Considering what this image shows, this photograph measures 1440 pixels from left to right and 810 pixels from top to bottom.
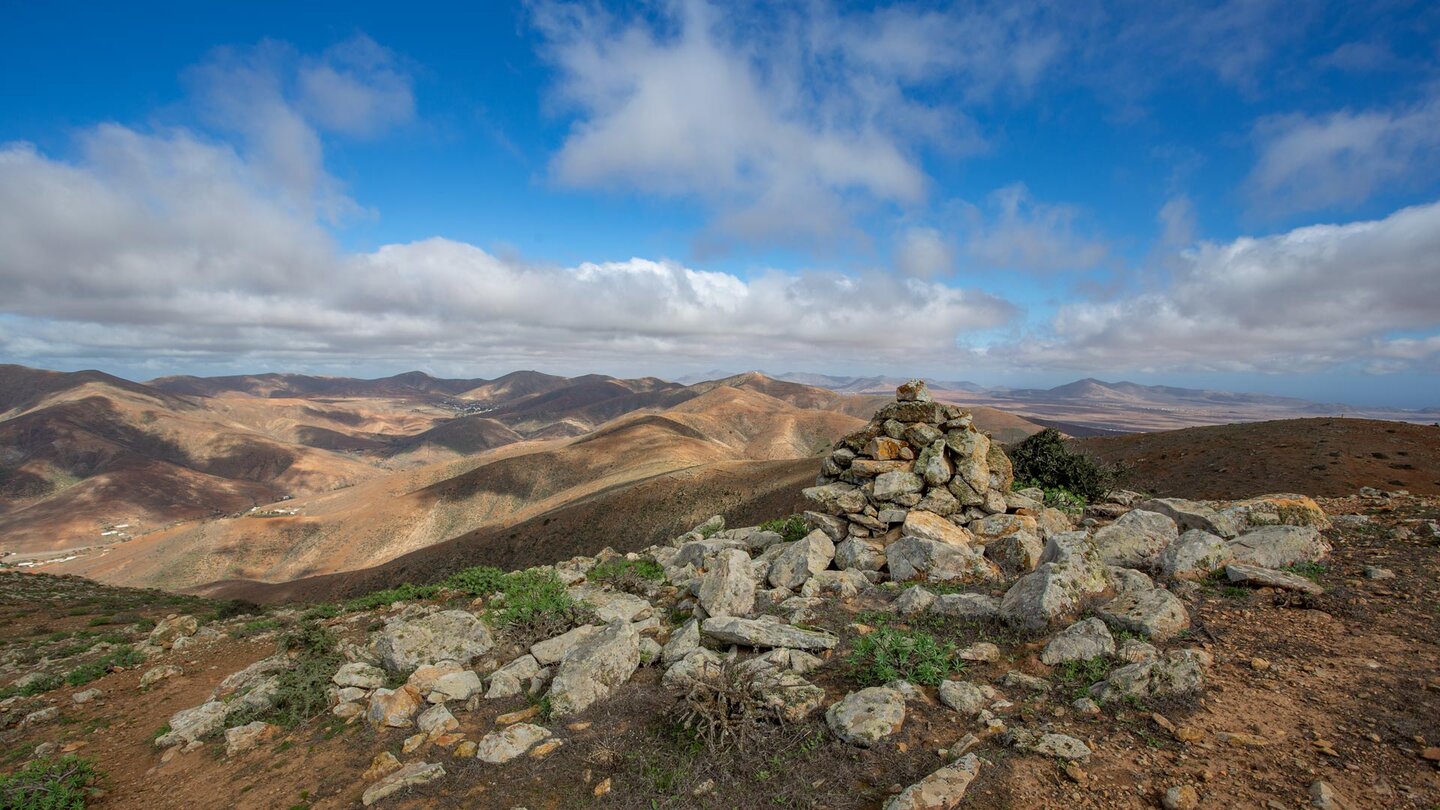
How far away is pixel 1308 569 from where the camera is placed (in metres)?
8.53

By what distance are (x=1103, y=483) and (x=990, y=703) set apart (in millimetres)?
13974

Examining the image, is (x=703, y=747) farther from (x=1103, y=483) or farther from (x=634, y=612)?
(x=1103, y=483)

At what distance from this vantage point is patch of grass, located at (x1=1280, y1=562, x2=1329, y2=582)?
27.3ft

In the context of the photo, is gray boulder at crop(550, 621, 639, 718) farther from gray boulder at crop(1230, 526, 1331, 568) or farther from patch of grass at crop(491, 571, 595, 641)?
gray boulder at crop(1230, 526, 1331, 568)

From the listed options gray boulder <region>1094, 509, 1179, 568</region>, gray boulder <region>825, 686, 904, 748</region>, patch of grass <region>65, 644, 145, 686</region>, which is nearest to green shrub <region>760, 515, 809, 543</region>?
gray boulder <region>1094, 509, 1179, 568</region>

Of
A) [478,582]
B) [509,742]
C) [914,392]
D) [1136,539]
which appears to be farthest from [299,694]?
[1136,539]

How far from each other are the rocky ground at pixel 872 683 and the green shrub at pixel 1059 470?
482cm

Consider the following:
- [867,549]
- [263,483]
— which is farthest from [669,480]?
[263,483]

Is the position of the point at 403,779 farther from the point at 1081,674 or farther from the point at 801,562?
the point at 1081,674

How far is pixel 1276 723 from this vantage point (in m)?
5.11

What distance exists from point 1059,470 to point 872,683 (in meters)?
13.6

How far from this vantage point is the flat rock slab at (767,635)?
7.28 metres

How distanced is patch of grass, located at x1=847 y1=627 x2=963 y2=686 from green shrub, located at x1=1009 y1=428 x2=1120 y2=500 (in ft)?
37.4

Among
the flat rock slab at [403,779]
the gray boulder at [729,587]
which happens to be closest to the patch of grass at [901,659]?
the gray boulder at [729,587]
